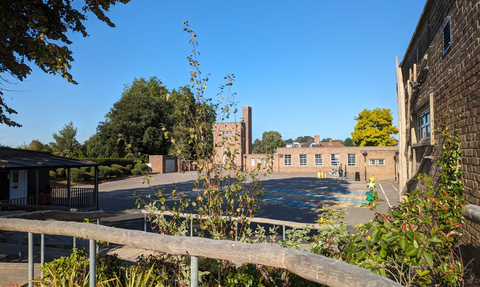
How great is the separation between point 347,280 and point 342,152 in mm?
39133

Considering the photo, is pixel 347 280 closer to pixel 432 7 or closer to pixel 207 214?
pixel 207 214

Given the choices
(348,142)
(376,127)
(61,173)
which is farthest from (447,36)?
(348,142)

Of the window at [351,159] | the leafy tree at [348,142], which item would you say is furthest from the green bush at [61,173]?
the leafy tree at [348,142]

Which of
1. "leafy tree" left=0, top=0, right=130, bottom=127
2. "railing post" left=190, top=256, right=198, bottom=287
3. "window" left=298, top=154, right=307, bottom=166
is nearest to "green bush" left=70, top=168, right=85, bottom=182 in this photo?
"leafy tree" left=0, top=0, right=130, bottom=127

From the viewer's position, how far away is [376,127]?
49.8m

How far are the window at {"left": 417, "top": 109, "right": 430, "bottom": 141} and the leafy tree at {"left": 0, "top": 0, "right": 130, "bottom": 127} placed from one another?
7838mm

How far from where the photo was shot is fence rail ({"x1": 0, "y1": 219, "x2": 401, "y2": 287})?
5.12 feet

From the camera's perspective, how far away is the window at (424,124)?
7.14 m

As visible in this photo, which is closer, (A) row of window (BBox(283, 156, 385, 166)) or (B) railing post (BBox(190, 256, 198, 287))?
(B) railing post (BBox(190, 256, 198, 287))

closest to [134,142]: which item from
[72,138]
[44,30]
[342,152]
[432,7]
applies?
[72,138]

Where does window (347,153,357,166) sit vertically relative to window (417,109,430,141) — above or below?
below

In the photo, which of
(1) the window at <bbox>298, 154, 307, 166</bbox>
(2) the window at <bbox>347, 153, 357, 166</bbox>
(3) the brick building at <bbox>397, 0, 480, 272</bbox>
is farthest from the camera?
(1) the window at <bbox>298, 154, 307, 166</bbox>

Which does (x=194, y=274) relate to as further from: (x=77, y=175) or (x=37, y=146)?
(x=37, y=146)

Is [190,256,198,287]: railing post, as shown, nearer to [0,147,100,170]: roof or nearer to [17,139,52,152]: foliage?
[0,147,100,170]: roof
